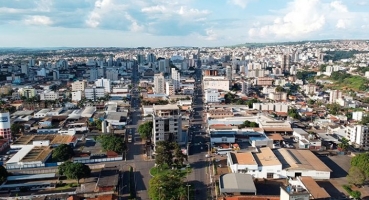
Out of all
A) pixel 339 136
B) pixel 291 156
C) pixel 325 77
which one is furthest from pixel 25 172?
pixel 325 77

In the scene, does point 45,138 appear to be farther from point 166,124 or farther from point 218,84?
point 218,84

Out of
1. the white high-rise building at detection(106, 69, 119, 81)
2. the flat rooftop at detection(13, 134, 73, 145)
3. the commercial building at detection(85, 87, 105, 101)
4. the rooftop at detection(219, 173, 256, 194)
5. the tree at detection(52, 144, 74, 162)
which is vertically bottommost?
the rooftop at detection(219, 173, 256, 194)

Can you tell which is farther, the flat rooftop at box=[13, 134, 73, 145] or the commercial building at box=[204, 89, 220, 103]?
the commercial building at box=[204, 89, 220, 103]

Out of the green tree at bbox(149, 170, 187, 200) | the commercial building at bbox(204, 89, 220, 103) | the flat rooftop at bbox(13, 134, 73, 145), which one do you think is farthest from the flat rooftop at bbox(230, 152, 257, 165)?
the commercial building at bbox(204, 89, 220, 103)

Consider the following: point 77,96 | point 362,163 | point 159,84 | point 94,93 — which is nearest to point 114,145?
point 362,163

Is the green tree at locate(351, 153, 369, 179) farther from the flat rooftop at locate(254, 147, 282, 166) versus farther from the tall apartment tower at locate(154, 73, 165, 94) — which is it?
the tall apartment tower at locate(154, 73, 165, 94)

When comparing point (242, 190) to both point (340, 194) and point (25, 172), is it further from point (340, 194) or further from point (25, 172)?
point (25, 172)

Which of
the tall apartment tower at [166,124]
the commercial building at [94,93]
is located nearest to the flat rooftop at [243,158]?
the tall apartment tower at [166,124]
